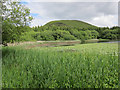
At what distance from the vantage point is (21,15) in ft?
22.1

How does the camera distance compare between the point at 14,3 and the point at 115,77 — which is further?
the point at 14,3

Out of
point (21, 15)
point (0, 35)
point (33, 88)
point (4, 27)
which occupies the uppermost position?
point (21, 15)

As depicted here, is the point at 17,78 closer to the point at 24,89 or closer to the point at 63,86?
the point at 24,89

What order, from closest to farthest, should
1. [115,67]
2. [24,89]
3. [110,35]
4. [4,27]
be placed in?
[24,89] < [115,67] < [4,27] < [110,35]

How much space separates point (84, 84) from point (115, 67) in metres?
1.72

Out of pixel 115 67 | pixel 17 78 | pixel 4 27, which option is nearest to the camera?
pixel 17 78

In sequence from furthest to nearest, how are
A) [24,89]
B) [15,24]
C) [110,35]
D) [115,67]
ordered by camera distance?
[110,35]
[15,24]
[115,67]
[24,89]

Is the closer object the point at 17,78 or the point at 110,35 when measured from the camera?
the point at 17,78

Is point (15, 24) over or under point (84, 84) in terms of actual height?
over

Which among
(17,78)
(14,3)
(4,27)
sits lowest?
(17,78)

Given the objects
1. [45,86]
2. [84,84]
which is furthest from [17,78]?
[84,84]

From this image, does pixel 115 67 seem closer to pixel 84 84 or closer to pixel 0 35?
pixel 84 84

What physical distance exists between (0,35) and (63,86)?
4507mm

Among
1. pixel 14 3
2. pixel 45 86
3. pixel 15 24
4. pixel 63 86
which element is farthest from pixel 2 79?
pixel 14 3
